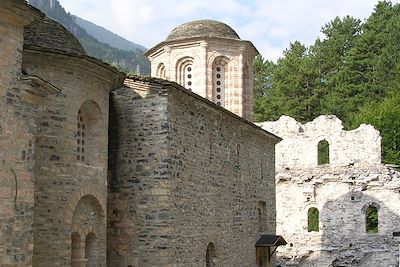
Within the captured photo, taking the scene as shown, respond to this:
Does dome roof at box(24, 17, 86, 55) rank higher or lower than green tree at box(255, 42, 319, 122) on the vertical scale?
lower

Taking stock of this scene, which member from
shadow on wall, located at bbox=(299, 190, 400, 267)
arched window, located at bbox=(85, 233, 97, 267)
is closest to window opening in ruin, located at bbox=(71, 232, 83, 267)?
arched window, located at bbox=(85, 233, 97, 267)

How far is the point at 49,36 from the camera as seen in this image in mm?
12242

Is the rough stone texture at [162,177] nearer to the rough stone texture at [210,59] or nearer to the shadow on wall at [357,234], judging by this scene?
the rough stone texture at [210,59]

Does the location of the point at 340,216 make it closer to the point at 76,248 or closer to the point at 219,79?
the point at 219,79

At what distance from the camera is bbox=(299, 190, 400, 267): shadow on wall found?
1015 inches

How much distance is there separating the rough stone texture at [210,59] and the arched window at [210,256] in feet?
22.2

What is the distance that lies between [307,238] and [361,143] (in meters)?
5.00

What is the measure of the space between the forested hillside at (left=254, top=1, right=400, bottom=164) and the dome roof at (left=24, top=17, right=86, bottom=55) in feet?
88.7

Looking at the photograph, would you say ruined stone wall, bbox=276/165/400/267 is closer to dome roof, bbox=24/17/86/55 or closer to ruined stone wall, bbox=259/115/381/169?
ruined stone wall, bbox=259/115/381/169

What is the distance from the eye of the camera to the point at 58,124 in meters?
11.4

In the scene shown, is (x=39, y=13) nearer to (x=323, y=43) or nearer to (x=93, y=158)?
(x=93, y=158)

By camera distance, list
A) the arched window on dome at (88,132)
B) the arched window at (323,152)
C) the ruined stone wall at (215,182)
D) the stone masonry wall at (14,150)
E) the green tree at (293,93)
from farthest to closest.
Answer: the green tree at (293,93), the arched window at (323,152), the ruined stone wall at (215,182), the arched window on dome at (88,132), the stone masonry wall at (14,150)

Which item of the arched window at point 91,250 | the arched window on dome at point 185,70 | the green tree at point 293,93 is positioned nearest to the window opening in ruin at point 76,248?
→ the arched window at point 91,250

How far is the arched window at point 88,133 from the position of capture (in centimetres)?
1201
